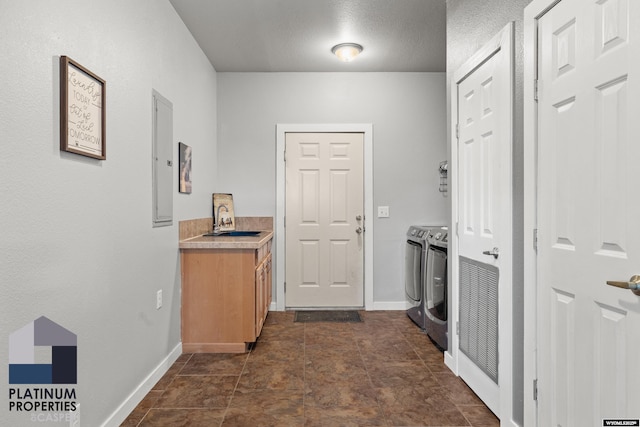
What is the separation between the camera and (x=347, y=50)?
357cm

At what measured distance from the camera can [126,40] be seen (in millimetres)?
2145

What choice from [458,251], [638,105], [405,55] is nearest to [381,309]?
[458,251]

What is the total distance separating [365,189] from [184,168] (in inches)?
78.8

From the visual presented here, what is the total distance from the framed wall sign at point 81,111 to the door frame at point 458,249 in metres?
2.01

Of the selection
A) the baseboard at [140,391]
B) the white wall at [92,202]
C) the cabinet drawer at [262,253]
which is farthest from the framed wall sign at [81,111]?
the cabinet drawer at [262,253]

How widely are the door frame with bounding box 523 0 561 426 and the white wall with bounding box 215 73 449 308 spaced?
2532 millimetres

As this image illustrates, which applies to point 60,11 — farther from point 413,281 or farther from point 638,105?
point 413,281

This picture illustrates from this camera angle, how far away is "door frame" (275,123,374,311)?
14.0ft

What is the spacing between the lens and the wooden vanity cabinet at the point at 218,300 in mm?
3025

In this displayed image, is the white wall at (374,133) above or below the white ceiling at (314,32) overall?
below

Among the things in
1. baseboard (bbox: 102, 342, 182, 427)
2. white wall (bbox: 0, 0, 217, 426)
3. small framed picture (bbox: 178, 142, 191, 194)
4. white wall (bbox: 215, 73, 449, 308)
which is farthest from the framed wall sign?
white wall (bbox: 215, 73, 449, 308)

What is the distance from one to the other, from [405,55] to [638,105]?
9.55ft

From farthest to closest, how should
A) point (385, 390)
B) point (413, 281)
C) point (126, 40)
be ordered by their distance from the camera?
point (413, 281)
point (385, 390)
point (126, 40)

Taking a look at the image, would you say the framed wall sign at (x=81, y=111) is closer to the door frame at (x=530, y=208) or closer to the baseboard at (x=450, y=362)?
the door frame at (x=530, y=208)
